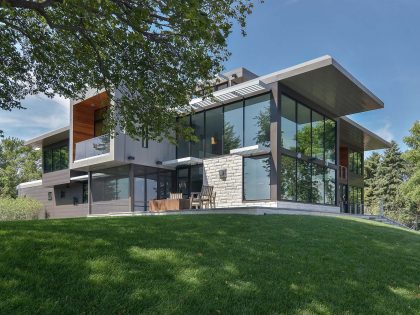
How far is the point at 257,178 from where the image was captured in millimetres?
15398

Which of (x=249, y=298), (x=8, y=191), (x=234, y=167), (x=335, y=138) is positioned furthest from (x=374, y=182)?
(x=249, y=298)

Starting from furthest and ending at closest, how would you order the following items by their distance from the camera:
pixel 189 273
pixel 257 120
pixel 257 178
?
pixel 257 120, pixel 257 178, pixel 189 273

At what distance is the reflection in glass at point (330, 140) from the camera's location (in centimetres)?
1910

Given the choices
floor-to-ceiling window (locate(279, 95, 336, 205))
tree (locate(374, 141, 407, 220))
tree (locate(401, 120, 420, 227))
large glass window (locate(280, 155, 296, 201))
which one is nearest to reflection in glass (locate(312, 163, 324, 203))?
floor-to-ceiling window (locate(279, 95, 336, 205))

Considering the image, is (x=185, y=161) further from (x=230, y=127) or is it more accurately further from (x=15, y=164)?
(x=15, y=164)

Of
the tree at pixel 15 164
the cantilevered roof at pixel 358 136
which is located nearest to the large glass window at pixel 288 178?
the cantilevered roof at pixel 358 136

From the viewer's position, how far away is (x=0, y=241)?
514cm

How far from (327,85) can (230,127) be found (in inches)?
171

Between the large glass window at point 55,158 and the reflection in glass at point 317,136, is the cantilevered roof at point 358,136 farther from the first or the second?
the large glass window at point 55,158

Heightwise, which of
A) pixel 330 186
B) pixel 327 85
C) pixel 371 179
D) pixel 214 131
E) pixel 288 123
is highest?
pixel 327 85

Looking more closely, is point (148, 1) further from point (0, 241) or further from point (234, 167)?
point (234, 167)

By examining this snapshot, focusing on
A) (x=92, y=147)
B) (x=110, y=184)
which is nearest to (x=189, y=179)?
(x=110, y=184)

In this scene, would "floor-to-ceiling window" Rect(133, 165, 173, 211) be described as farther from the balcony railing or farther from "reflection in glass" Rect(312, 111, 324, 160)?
"reflection in glass" Rect(312, 111, 324, 160)

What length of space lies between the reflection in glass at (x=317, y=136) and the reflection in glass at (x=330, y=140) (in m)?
0.49
